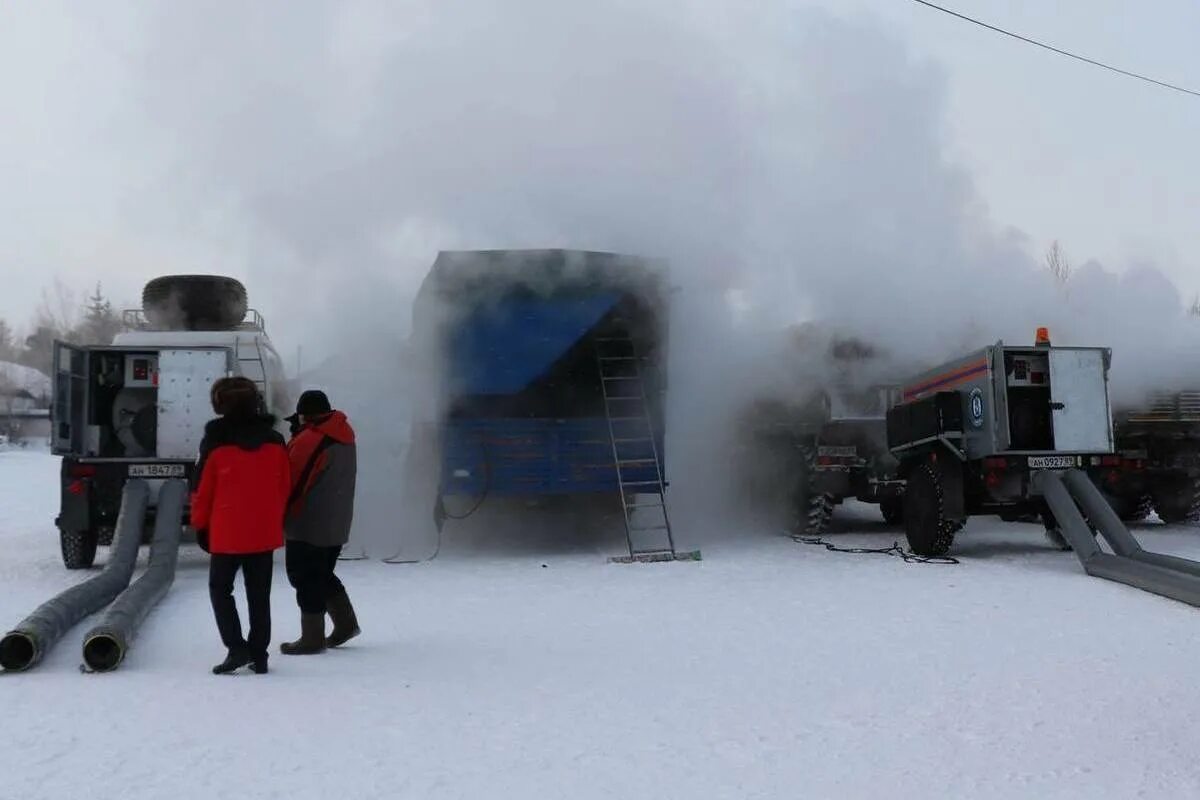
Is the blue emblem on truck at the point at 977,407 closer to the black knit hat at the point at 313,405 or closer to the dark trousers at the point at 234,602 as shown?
the black knit hat at the point at 313,405

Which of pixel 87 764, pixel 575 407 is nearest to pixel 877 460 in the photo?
pixel 575 407

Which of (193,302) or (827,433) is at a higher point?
(193,302)

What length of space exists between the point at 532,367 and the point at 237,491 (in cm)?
586

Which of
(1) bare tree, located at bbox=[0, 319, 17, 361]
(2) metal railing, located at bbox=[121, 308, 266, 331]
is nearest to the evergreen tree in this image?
(1) bare tree, located at bbox=[0, 319, 17, 361]

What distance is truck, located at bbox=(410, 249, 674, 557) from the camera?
11.1 m

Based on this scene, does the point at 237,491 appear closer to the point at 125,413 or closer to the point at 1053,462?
the point at 125,413

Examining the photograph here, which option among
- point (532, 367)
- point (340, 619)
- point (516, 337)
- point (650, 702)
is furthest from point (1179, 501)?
point (340, 619)

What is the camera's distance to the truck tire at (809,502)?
43.5 feet

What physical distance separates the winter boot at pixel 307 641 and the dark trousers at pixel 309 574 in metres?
0.05

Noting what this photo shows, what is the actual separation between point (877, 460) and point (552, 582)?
18.1 ft

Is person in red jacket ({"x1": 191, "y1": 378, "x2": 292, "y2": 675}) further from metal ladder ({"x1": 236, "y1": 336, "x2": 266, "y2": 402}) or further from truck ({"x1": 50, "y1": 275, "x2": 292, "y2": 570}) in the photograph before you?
metal ladder ({"x1": 236, "y1": 336, "x2": 266, "y2": 402})

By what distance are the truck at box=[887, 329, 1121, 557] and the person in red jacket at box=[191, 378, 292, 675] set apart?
7355 millimetres

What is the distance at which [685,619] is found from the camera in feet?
23.7

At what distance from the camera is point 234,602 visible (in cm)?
551
